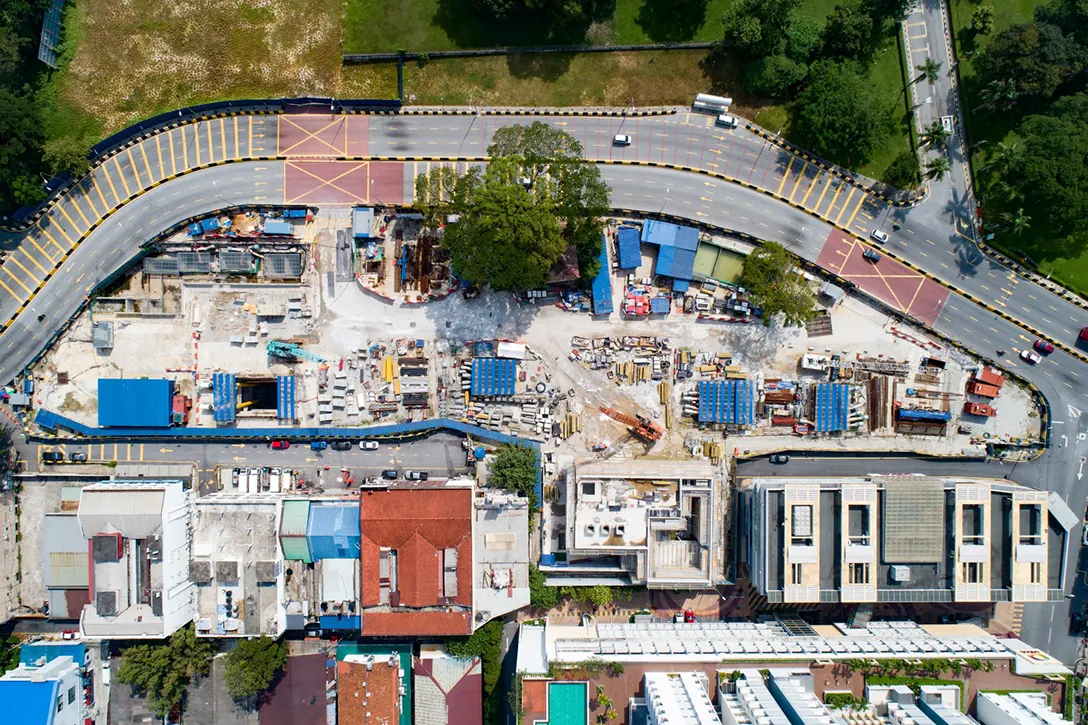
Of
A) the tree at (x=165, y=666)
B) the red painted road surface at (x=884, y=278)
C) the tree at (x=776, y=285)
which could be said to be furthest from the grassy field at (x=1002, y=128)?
the tree at (x=165, y=666)

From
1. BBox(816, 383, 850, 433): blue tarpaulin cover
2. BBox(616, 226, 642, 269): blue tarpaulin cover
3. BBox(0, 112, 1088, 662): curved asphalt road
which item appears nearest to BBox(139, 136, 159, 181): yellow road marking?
BBox(0, 112, 1088, 662): curved asphalt road

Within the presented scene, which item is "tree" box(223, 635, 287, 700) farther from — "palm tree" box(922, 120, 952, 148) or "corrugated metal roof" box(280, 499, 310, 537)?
"palm tree" box(922, 120, 952, 148)

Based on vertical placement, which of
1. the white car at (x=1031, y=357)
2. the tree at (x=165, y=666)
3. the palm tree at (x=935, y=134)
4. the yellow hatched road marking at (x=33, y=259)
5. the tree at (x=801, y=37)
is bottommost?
the tree at (x=165, y=666)

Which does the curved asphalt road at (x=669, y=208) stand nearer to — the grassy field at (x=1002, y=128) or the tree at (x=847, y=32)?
the grassy field at (x=1002, y=128)

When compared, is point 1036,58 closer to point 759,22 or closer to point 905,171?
point 905,171

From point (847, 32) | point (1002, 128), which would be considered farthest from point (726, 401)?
point (1002, 128)
